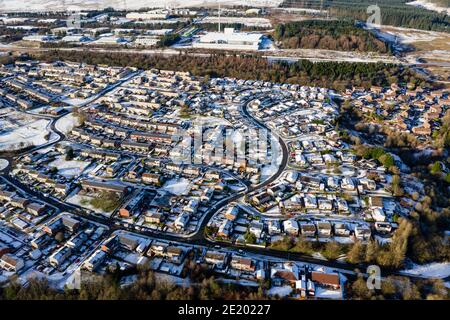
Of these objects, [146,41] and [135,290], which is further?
[146,41]

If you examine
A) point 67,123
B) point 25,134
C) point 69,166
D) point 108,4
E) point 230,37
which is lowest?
Answer: point 69,166

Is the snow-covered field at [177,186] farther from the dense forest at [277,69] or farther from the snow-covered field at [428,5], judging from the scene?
the snow-covered field at [428,5]

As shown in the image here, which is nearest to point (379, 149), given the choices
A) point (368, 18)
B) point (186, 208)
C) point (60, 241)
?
point (186, 208)

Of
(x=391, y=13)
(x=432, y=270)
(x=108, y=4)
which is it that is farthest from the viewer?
(x=108, y=4)

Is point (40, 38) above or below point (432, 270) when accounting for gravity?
above

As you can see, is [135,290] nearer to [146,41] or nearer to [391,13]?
[146,41]

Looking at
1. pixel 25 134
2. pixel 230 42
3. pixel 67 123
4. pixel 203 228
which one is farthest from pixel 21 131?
pixel 230 42

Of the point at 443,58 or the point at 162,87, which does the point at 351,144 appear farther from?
the point at 443,58
